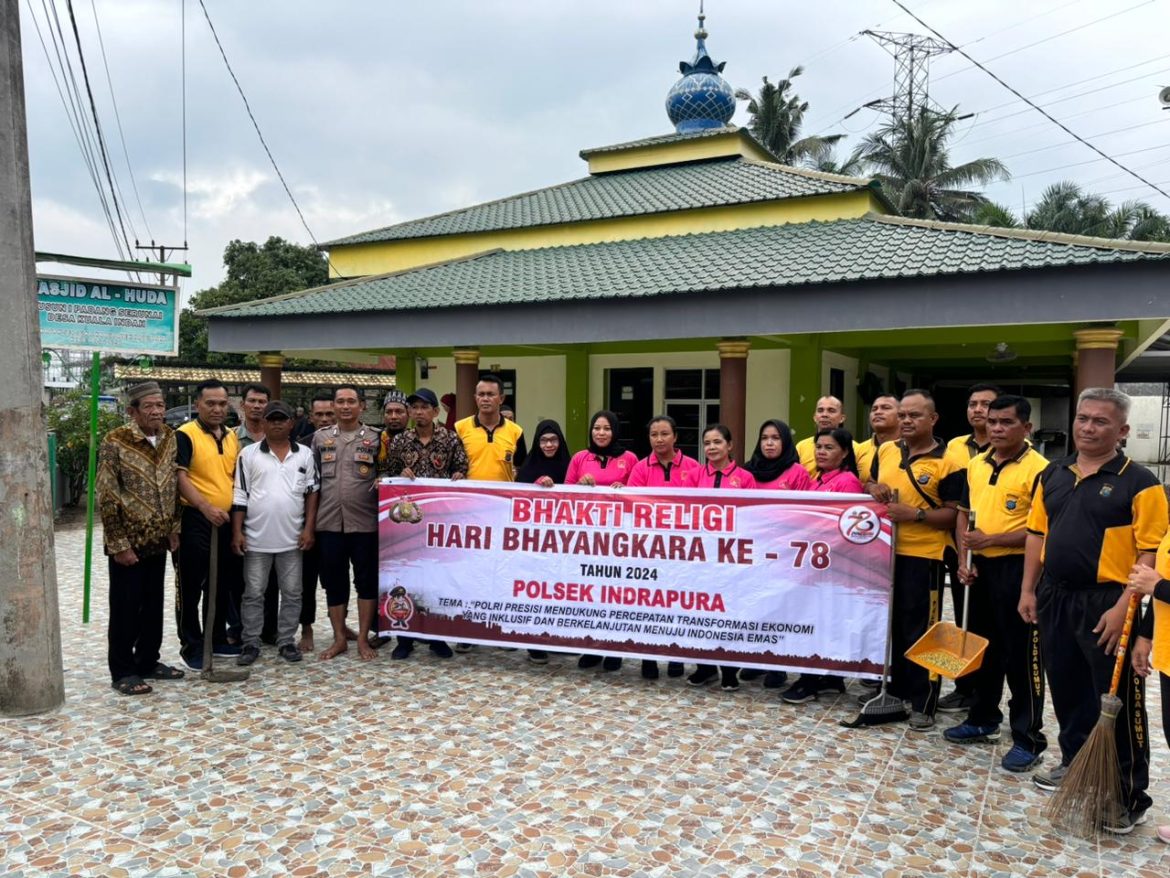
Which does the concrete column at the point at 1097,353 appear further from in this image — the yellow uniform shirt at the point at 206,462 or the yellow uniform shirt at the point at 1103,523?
the yellow uniform shirt at the point at 206,462

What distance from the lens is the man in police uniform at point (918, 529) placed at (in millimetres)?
4449

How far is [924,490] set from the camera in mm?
4480

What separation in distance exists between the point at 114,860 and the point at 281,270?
130ft

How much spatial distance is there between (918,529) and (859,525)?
32 cm

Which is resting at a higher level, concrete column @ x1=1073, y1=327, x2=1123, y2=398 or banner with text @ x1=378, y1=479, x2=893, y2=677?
concrete column @ x1=1073, y1=327, x2=1123, y2=398

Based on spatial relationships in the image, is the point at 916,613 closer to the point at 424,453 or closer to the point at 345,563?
the point at 424,453

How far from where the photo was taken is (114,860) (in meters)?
3.02

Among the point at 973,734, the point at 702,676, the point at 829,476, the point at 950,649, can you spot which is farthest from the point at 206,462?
the point at 973,734

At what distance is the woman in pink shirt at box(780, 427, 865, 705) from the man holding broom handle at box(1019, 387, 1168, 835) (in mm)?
1361

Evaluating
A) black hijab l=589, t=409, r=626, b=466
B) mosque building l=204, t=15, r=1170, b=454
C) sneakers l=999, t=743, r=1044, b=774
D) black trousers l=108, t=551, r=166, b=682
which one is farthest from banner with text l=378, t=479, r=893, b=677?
mosque building l=204, t=15, r=1170, b=454

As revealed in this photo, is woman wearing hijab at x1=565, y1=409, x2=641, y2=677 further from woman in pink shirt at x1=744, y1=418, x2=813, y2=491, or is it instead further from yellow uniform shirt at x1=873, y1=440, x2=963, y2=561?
yellow uniform shirt at x1=873, y1=440, x2=963, y2=561

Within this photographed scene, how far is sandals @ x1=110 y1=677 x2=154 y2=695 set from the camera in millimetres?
4812

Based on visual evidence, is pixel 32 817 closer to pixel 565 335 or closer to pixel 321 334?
pixel 565 335

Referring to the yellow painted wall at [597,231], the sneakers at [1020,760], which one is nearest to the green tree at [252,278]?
the yellow painted wall at [597,231]
